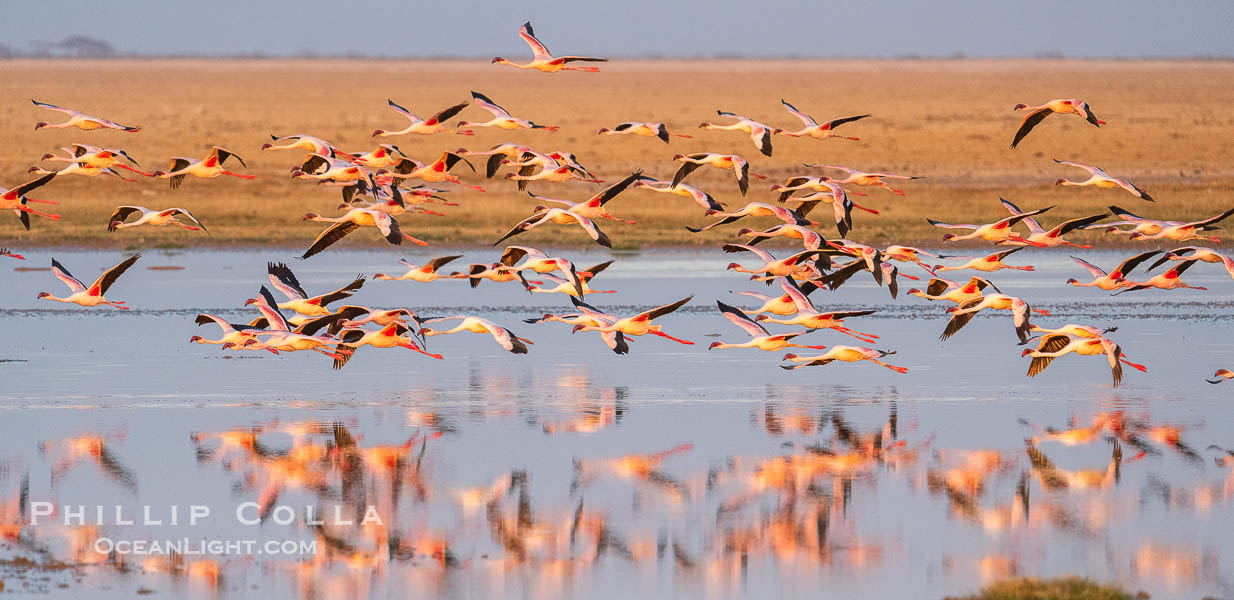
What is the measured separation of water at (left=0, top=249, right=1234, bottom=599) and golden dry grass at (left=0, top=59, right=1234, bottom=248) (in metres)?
12.8

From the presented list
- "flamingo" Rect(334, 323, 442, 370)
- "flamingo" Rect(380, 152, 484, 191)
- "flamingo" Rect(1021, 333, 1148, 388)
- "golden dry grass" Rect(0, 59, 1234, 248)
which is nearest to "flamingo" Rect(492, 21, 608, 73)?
"flamingo" Rect(380, 152, 484, 191)

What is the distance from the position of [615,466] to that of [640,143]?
3411cm

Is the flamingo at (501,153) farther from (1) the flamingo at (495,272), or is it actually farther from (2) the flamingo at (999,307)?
(2) the flamingo at (999,307)

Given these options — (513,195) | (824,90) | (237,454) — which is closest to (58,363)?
(237,454)

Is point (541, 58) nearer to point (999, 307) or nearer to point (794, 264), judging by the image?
point (794, 264)

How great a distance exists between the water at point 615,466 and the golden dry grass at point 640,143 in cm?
1281

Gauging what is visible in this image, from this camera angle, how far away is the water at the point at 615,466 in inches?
415

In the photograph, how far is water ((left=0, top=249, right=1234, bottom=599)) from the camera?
10.5 meters

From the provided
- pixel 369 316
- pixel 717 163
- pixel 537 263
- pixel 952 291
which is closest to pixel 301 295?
pixel 369 316

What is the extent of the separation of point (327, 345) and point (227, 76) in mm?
89367

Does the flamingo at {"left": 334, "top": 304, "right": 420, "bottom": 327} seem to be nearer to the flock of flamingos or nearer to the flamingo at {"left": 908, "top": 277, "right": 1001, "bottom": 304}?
the flock of flamingos

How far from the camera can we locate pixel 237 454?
13711mm

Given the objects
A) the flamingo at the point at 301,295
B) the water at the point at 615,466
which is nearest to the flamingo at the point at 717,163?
the water at the point at 615,466

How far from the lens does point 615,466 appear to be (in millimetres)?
13320
